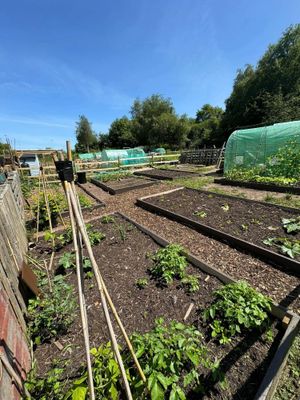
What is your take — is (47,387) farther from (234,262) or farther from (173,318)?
(234,262)

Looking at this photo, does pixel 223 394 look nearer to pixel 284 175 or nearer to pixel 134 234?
pixel 134 234

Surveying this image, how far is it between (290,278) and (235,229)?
1502mm

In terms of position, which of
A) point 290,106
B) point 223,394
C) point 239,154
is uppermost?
point 290,106

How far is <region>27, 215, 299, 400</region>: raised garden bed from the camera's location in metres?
Result: 1.70

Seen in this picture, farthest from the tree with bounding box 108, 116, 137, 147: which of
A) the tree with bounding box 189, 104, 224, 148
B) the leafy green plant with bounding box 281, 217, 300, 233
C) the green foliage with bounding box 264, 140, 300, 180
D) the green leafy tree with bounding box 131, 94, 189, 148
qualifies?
the leafy green plant with bounding box 281, 217, 300, 233

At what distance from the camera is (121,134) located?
48562mm

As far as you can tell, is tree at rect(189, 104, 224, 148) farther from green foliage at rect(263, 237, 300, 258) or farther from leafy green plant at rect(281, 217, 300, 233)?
green foliage at rect(263, 237, 300, 258)

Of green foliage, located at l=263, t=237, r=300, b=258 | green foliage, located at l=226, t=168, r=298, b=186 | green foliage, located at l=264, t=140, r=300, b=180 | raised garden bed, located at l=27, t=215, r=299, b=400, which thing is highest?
green foliage, located at l=264, t=140, r=300, b=180

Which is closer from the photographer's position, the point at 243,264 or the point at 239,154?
the point at 243,264

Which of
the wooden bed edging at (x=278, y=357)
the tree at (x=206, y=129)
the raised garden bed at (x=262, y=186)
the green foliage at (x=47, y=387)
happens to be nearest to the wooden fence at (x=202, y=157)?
the raised garden bed at (x=262, y=186)

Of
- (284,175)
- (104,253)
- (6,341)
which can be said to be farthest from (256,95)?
(6,341)

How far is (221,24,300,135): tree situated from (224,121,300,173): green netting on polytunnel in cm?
1535

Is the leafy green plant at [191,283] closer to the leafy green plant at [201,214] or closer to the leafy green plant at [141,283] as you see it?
the leafy green plant at [141,283]

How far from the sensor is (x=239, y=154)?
35.6 ft
